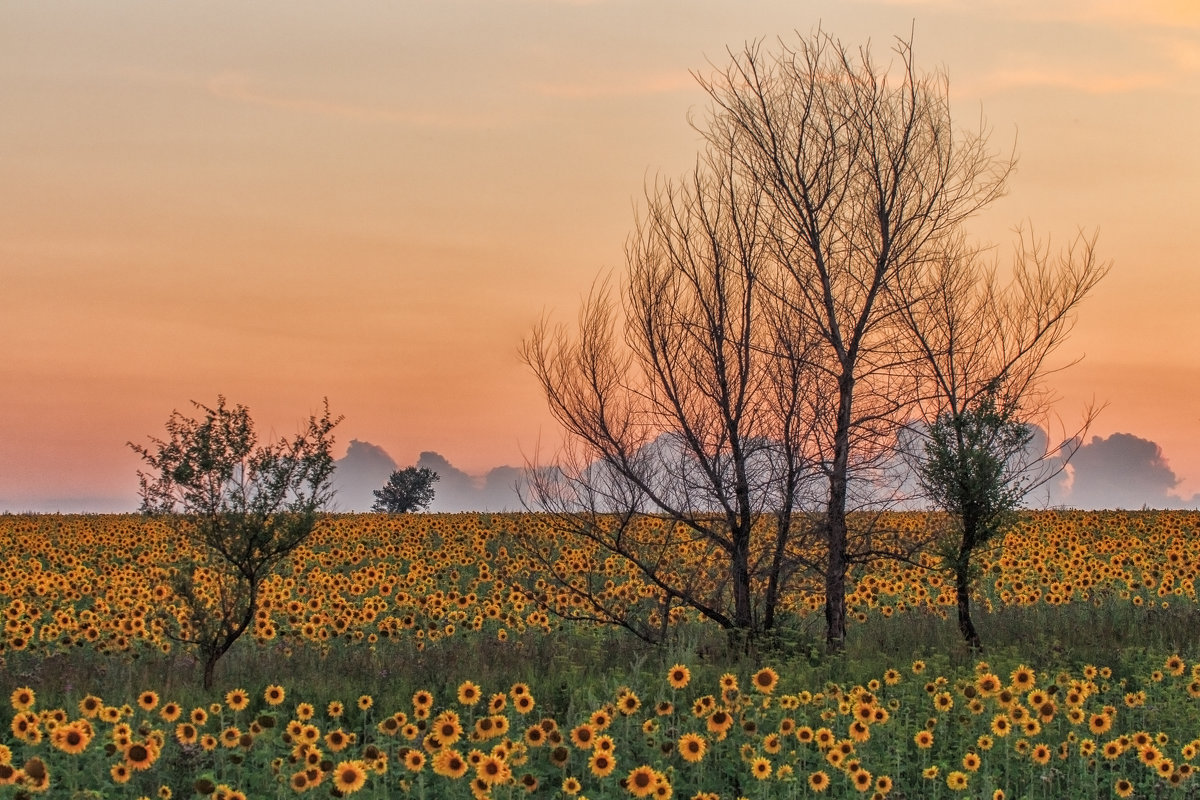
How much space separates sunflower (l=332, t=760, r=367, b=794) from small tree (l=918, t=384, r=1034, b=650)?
1052 centimetres

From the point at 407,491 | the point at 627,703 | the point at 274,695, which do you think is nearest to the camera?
the point at 627,703

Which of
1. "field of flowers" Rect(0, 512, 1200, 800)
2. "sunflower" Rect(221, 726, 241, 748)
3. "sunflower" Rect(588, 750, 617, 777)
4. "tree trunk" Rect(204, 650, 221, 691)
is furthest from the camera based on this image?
"tree trunk" Rect(204, 650, 221, 691)

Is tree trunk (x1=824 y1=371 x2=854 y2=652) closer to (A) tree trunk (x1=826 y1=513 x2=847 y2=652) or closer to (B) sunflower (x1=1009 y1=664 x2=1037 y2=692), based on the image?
(A) tree trunk (x1=826 y1=513 x2=847 y2=652)

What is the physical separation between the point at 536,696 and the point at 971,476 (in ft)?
22.9

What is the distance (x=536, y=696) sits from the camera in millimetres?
12164

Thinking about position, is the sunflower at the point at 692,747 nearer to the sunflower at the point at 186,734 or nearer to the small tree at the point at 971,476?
the sunflower at the point at 186,734

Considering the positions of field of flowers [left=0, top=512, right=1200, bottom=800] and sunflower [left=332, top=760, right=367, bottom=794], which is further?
field of flowers [left=0, top=512, right=1200, bottom=800]

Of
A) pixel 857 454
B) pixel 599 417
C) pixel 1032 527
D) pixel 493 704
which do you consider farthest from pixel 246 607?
pixel 1032 527

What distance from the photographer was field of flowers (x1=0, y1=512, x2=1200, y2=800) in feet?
27.1

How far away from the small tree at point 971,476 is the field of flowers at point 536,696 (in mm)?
1365

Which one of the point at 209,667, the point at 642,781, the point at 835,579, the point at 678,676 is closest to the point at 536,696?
the point at 678,676

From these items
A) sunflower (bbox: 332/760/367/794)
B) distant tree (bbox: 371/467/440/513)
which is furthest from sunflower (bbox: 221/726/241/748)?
distant tree (bbox: 371/467/440/513)

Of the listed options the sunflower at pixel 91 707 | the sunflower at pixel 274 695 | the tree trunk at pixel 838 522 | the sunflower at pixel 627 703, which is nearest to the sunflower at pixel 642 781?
the sunflower at pixel 627 703

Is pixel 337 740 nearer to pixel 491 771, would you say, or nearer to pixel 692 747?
pixel 491 771
